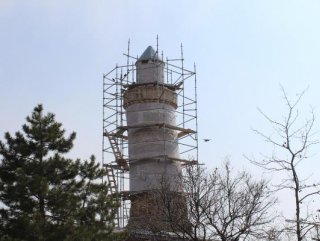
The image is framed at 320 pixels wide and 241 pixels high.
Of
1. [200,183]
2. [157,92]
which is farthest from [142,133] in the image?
[200,183]

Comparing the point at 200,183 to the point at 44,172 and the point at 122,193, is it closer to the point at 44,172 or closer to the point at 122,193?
the point at 44,172

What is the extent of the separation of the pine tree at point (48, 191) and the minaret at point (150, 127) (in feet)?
43.2

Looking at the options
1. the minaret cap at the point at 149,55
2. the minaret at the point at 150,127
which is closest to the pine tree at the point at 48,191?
the minaret at the point at 150,127

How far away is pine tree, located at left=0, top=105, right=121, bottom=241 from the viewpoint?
20672 mm

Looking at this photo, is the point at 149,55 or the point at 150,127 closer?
the point at 150,127

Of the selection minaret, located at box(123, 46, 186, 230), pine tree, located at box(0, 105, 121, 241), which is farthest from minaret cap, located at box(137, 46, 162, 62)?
pine tree, located at box(0, 105, 121, 241)

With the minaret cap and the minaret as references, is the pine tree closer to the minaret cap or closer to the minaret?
the minaret

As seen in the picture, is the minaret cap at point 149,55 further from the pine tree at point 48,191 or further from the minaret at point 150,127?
the pine tree at point 48,191

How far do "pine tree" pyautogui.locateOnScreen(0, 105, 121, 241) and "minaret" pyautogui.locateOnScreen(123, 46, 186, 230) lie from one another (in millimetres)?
13169

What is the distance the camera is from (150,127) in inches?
1522

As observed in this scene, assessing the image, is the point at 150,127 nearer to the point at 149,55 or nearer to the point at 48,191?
the point at 149,55

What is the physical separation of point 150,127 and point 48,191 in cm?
1801

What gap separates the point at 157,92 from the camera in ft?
129

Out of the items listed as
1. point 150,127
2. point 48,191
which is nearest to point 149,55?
point 150,127
